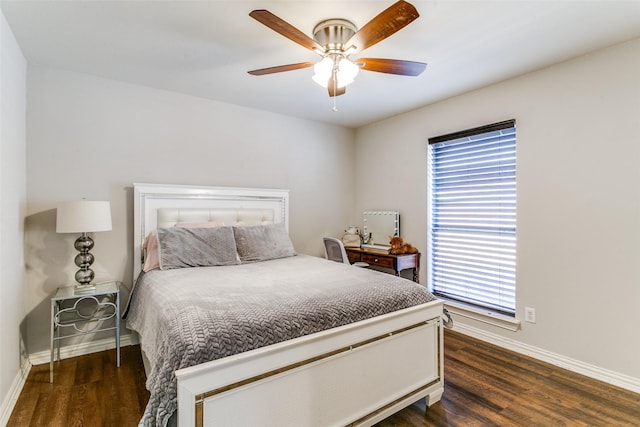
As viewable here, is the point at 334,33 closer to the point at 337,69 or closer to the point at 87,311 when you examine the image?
the point at 337,69

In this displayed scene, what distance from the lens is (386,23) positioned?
5.18 feet

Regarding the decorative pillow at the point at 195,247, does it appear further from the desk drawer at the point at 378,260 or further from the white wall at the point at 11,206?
the desk drawer at the point at 378,260

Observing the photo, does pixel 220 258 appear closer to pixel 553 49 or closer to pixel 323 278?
pixel 323 278

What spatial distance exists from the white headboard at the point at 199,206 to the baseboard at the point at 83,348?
1.95ft

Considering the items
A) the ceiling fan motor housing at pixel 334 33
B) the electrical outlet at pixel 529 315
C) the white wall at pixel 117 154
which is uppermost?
the ceiling fan motor housing at pixel 334 33

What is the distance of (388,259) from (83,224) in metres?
2.83

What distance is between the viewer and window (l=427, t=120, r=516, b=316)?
9.52 feet

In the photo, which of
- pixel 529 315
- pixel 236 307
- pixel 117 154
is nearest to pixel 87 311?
pixel 117 154

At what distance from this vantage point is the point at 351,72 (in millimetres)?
1925

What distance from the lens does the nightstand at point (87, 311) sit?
98.4 inches

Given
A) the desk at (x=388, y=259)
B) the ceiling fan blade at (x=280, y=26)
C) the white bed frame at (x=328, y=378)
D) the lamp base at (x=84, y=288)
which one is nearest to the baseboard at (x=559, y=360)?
the desk at (x=388, y=259)

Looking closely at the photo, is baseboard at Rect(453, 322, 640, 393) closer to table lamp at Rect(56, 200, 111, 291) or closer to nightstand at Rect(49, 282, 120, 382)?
nightstand at Rect(49, 282, 120, 382)

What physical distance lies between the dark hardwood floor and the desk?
42.0 inches

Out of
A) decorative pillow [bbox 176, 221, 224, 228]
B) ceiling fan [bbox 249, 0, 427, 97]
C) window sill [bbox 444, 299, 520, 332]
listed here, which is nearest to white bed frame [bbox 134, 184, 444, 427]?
window sill [bbox 444, 299, 520, 332]
